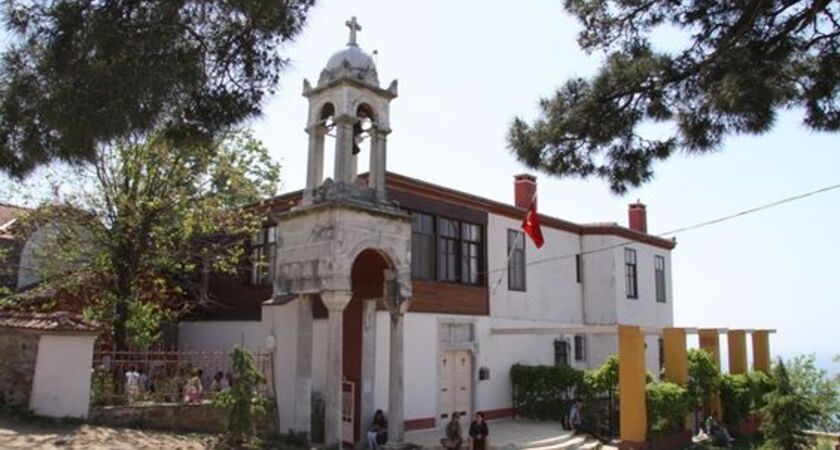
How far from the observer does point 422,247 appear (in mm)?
19594

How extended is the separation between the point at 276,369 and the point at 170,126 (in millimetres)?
10251

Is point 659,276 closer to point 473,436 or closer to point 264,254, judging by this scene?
point 264,254

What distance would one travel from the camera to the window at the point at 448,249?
20188 millimetres

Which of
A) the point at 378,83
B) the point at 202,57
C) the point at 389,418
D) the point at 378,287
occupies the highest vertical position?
the point at 378,83

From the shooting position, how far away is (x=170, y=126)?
7.10 meters

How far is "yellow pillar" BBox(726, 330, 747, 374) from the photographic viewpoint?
22484 mm

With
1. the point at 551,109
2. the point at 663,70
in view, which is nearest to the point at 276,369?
the point at 551,109

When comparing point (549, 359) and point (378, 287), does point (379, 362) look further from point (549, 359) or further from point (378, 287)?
point (549, 359)

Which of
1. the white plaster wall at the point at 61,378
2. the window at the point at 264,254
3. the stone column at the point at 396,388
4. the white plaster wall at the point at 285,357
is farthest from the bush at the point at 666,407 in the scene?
the white plaster wall at the point at 61,378

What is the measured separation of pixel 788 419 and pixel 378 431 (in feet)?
29.8

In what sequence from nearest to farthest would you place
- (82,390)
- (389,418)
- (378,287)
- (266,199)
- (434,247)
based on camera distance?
(82,390) < (389,418) < (378,287) < (434,247) < (266,199)

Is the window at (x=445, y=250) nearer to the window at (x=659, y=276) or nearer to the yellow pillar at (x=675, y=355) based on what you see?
the yellow pillar at (x=675, y=355)

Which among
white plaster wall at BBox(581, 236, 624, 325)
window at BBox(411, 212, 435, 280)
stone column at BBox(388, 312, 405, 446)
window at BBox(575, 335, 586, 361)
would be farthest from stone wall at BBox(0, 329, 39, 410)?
white plaster wall at BBox(581, 236, 624, 325)

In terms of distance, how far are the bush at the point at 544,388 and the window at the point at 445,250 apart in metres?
3.25
